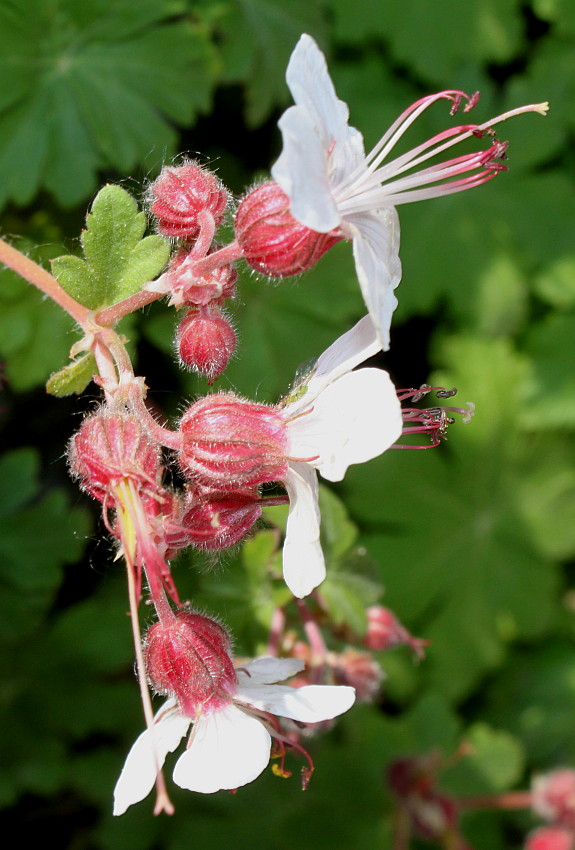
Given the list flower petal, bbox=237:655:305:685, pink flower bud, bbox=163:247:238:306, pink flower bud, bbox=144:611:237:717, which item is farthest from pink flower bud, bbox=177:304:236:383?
flower petal, bbox=237:655:305:685

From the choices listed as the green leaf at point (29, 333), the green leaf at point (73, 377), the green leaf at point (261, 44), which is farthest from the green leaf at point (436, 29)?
the green leaf at point (73, 377)

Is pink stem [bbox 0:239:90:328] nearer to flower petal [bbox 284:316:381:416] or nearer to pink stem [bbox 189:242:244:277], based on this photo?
pink stem [bbox 189:242:244:277]

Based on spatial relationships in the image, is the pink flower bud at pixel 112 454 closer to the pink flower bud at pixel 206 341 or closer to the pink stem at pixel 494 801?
the pink flower bud at pixel 206 341

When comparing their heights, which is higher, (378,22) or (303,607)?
(378,22)

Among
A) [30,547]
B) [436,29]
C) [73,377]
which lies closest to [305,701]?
[73,377]

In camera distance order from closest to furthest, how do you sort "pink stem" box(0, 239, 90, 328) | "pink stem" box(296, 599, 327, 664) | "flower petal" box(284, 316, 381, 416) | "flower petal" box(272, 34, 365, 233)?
"flower petal" box(272, 34, 365, 233) → "flower petal" box(284, 316, 381, 416) → "pink stem" box(0, 239, 90, 328) → "pink stem" box(296, 599, 327, 664)

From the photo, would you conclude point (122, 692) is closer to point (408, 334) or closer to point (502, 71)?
point (408, 334)

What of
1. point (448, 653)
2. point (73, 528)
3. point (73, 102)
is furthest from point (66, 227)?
point (448, 653)

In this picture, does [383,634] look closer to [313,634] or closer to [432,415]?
[313,634]
